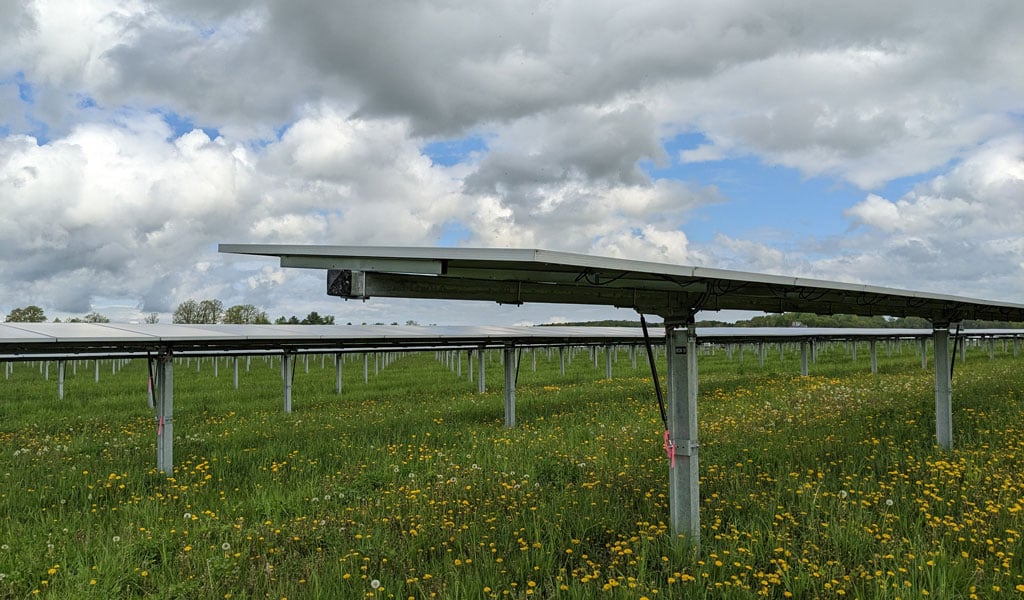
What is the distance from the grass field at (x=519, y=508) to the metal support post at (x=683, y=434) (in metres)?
0.31

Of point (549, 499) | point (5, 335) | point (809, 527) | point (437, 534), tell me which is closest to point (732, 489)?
point (809, 527)

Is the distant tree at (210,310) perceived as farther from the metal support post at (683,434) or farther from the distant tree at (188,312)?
the metal support post at (683,434)

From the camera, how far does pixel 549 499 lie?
7.74 meters

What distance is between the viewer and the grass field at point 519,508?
548 cm

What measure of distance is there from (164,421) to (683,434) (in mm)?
8329

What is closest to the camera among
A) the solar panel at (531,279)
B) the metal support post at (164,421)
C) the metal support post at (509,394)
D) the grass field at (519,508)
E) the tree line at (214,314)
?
the solar panel at (531,279)

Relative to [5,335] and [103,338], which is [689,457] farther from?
[5,335]

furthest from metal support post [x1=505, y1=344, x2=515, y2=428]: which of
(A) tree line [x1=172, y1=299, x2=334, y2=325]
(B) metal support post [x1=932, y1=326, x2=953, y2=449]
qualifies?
(A) tree line [x1=172, y1=299, x2=334, y2=325]

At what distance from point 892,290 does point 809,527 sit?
3926 mm

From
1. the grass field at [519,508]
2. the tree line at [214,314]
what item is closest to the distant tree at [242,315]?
the tree line at [214,314]

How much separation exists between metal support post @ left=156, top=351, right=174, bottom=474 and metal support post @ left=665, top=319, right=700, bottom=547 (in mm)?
8077

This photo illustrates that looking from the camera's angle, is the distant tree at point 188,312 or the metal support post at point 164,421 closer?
the metal support post at point 164,421

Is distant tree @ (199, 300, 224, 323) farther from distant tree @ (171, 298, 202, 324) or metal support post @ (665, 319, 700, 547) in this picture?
metal support post @ (665, 319, 700, 547)

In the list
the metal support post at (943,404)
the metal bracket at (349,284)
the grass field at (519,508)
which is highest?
the metal bracket at (349,284)
